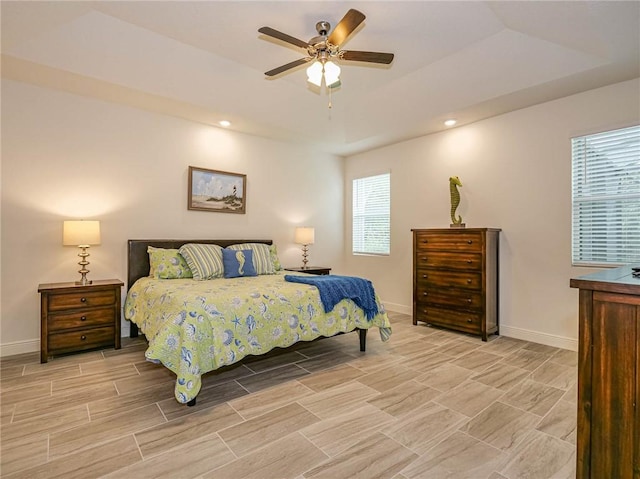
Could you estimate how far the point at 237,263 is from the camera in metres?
3.96

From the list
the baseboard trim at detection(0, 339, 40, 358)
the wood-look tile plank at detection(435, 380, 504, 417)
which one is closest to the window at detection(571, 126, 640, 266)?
the wood-look tile plank at detection(435, 380, 504, 417)

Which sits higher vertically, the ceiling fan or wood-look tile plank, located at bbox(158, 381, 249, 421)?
the ceiling fan

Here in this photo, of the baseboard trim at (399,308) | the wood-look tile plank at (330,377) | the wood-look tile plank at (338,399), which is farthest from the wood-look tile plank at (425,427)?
the baseboard trim at (399,308)

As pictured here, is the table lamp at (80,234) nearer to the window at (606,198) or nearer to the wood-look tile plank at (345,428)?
the wood-look tile plank at (345,428)

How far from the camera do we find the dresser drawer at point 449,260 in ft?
12.6

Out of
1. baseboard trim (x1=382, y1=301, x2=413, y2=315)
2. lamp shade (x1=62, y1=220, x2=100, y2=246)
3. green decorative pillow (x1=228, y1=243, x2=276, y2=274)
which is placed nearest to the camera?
lamp shade (x1=62, y1=220, x2=100, y2=246)

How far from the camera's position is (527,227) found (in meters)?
3.83

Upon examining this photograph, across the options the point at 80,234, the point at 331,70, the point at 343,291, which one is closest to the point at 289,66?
the point at 331,70

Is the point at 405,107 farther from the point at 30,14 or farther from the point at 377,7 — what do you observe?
the point at 30,14

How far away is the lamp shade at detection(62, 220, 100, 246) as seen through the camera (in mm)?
3254

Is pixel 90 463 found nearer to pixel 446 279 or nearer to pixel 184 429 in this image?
pixel 184 429

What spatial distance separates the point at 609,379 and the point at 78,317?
399 centimetres

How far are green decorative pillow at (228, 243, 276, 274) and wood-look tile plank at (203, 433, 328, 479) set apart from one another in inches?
96.5

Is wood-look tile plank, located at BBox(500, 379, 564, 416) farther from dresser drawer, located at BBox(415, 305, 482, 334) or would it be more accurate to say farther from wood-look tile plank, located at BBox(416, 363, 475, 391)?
dresser drawer, located at BBox(415, 305, 482, 334)
